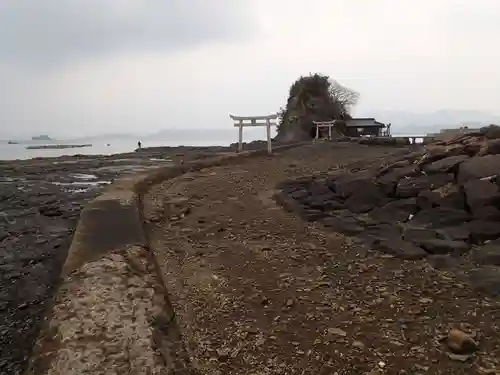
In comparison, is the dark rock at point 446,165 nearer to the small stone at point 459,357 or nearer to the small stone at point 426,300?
the small stone at point 426,300

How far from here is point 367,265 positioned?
526 centimetres

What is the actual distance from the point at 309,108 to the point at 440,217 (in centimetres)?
3065

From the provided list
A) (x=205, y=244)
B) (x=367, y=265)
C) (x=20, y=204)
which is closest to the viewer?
(x=367, y=265)

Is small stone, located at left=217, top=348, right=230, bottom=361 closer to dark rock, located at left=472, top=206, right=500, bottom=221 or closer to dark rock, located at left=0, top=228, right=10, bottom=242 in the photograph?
dark rock, located at left=472, top=206, right=500, bottom=221

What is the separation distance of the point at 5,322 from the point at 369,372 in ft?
11.4

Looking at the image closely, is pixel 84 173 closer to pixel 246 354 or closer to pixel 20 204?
pixel 20 204

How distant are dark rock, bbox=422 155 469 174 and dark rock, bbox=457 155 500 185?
0.28 metres

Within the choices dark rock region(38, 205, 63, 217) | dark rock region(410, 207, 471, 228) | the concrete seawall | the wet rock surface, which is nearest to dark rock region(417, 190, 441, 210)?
dark rock region(410, 207, 471, 228)

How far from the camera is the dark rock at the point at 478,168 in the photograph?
712cm

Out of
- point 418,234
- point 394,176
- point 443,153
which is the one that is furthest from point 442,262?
point 443,153

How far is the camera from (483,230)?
19.3 feet

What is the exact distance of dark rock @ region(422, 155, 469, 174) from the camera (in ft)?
26.2

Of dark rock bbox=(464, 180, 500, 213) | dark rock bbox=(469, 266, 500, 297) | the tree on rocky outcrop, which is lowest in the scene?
dark rock bbox=(469, 266, 500, 297)

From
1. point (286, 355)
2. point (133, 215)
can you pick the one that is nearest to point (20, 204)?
point (133, 215)
